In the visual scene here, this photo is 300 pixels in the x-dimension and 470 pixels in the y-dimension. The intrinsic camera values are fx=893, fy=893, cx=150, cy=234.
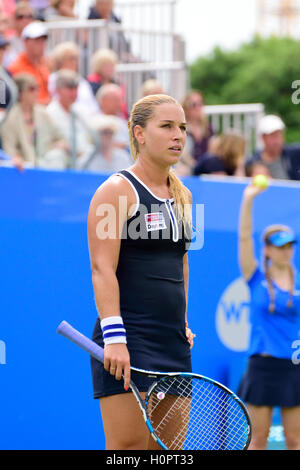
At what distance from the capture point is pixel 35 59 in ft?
A: 23.9

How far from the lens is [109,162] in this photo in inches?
254

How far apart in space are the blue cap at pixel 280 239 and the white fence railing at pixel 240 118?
4881 mm

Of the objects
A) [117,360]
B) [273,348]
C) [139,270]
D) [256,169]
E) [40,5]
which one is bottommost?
[273,348]

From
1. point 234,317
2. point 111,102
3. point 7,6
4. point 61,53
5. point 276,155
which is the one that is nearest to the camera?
point 234,317

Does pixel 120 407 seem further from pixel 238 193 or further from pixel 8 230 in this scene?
pixel 238 193

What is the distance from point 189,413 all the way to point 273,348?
2.01m

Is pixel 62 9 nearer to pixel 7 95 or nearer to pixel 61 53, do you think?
pixel 61 53

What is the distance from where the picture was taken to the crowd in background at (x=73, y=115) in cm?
602

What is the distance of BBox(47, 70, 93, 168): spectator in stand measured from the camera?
6324mm

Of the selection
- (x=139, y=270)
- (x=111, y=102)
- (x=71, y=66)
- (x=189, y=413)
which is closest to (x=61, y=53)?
(x=71, y=66)

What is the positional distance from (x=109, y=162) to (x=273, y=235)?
4.57 ft

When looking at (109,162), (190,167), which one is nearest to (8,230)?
(109,162)

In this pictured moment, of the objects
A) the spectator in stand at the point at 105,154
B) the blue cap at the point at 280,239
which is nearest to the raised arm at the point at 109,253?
the blue cap at the point at 280,239

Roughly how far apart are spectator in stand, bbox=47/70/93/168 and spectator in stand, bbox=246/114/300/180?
1960 mm
